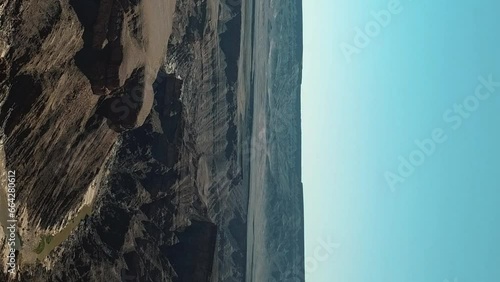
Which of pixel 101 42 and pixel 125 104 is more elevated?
pixel 101 42

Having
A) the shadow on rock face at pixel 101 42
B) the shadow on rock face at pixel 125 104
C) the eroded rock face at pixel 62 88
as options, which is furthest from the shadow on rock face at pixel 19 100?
the shadow on rock face at pixel 125 104

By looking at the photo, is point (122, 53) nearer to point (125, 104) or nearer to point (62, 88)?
point (125, 104)

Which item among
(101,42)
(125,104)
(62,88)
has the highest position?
(101,42)

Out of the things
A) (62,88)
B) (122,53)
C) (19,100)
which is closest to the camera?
(19,100)

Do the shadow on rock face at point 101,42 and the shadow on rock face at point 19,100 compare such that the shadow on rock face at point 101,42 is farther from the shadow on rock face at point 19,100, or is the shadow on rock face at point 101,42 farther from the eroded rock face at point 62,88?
the shadow on rock face at point 19,100

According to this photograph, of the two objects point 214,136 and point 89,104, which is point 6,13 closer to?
point 89,104

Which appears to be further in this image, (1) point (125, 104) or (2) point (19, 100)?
(1) point (125, 104)

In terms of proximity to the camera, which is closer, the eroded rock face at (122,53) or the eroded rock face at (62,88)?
the eroded rock face at (62,88)

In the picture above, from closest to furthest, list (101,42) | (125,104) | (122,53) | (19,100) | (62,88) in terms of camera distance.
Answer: (19,100) → (62,88) → (101,42) → (122,53) → (125,104)

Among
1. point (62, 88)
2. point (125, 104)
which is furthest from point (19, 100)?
point (125, 104)

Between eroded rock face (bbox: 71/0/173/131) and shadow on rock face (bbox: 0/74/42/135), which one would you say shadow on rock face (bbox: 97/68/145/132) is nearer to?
eroded rock face (bbox: 71/0/173/131)

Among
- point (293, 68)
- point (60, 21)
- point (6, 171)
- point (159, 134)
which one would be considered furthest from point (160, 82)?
point (293, 68)
